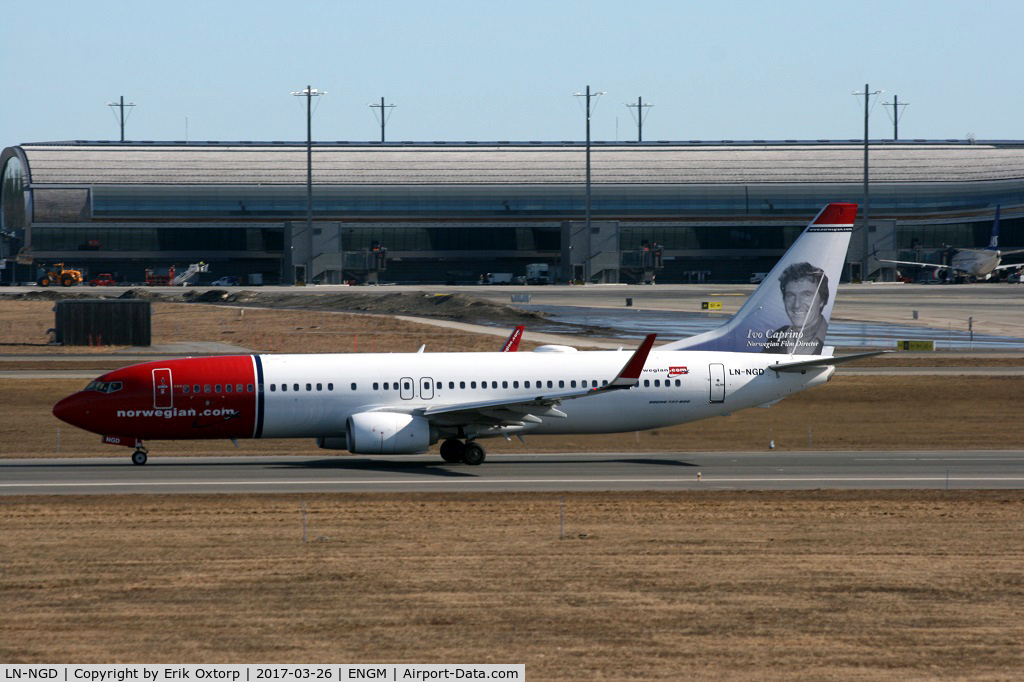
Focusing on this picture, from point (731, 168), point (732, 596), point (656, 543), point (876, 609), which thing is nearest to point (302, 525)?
point (656, 543)

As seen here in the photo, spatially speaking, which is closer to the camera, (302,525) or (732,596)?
(732,596)

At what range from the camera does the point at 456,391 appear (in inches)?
1619

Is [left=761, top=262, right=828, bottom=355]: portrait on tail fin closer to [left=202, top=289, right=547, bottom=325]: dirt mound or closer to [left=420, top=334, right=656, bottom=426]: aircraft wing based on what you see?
[left=420, top=334, right=656, bottom=426]: aircraft wing

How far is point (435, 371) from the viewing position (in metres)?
41.3

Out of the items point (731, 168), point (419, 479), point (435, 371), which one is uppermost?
point (731, 168)

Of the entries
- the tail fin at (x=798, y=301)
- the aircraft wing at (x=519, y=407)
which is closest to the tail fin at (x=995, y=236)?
the tail fin at (x=798, y=301)

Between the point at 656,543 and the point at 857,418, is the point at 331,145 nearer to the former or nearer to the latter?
the point at 857,418

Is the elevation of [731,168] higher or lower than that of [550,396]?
higher

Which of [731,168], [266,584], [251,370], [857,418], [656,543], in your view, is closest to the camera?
[266,584]

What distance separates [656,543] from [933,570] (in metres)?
5.59

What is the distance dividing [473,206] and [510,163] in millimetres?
8020
